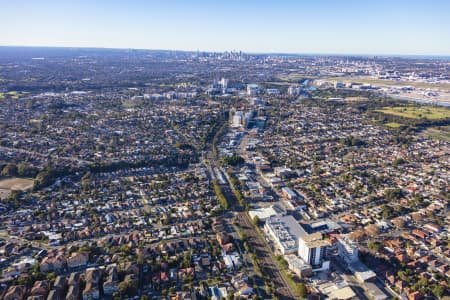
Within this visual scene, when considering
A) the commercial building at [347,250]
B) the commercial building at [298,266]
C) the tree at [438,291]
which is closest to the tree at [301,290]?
the commercial building at [298,266]

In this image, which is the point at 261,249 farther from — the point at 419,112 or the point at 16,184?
the point at 419,112

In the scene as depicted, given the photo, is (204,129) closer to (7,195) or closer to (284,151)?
(284,151)

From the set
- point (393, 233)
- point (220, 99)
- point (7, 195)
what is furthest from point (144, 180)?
point (220, 99)

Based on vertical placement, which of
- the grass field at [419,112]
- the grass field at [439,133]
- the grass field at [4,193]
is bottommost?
the grass field at [4,193]

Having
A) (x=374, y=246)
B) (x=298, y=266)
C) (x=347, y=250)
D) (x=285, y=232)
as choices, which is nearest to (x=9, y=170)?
(x=285, y=232)

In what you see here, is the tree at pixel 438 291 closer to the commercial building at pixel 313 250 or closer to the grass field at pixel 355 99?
the commercial building at pixel 313 250

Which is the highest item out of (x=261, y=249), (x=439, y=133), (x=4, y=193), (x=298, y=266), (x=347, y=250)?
(x=439, y=133)
